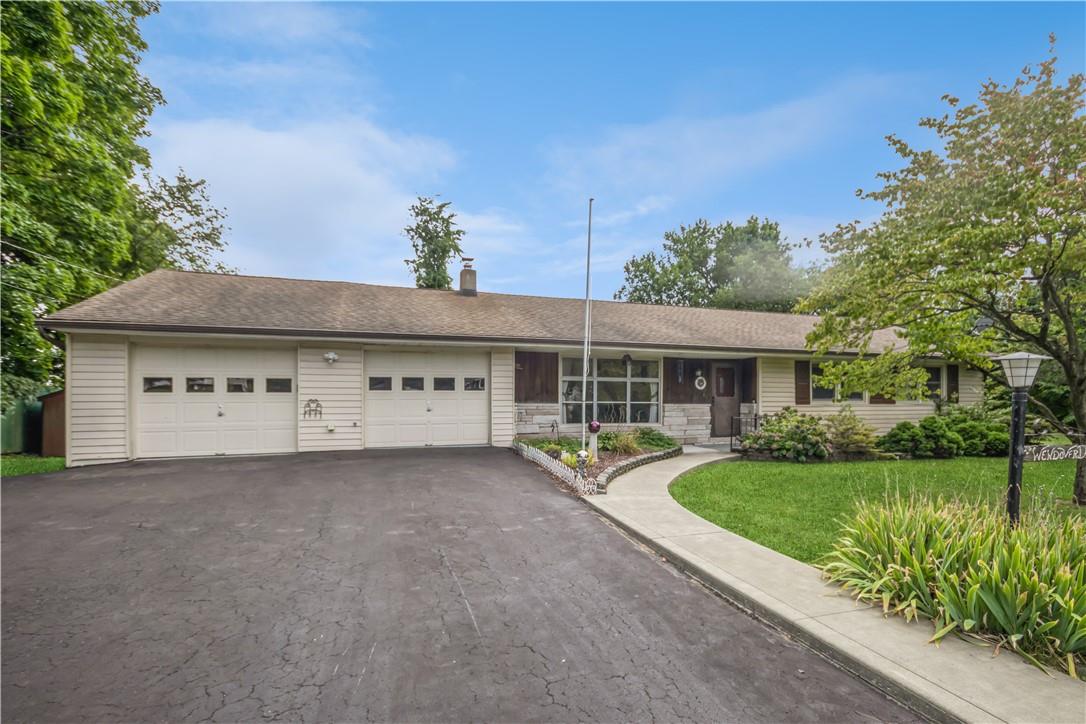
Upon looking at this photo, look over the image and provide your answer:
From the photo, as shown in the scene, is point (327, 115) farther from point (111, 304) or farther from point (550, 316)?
point (550, 316)

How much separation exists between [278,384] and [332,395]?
3.92 feet

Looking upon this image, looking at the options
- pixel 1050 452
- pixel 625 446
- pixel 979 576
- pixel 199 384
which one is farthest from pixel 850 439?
pixel 199 384

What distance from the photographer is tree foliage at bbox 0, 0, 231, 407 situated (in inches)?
326

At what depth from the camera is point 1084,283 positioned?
254 inches

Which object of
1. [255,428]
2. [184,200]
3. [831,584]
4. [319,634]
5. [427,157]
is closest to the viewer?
[319,634]

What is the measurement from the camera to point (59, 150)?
915 centimetres

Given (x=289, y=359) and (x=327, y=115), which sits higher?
(x=327, y=115)

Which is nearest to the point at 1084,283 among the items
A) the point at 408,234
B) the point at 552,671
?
the point at 552,671

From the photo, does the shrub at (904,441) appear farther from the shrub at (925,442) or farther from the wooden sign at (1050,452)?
the wooden sign at (1050,452)

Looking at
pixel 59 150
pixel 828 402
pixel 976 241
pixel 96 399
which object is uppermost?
pixel 59 150

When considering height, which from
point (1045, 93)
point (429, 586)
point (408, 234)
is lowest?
point (429, 586)

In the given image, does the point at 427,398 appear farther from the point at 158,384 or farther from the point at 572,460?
the point at 158,384

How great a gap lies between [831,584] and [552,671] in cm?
264

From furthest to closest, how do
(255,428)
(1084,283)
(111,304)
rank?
(255,428) → (111,304) → (1084,283)
